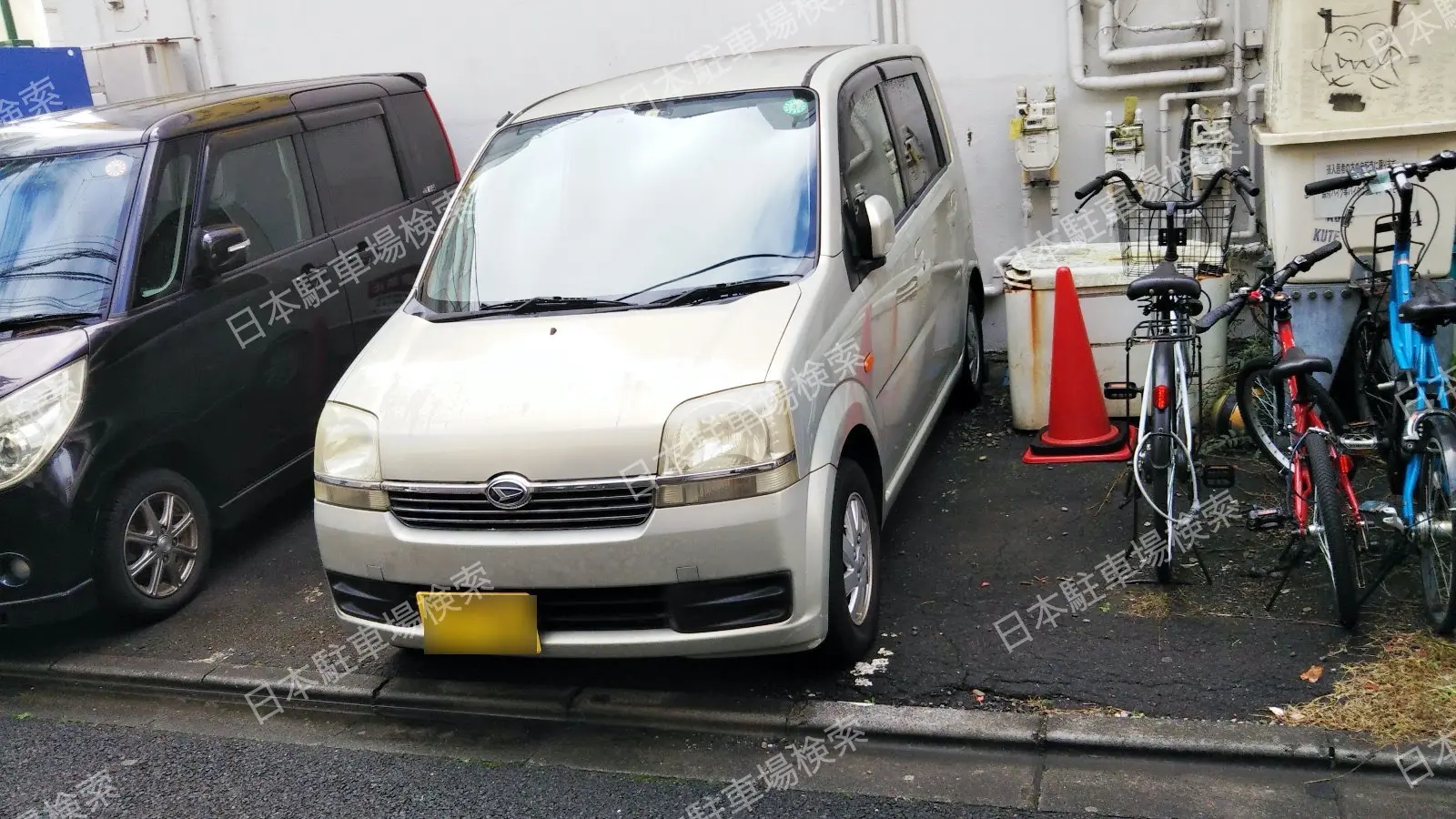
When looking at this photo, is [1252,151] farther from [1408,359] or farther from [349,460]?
[349,460]

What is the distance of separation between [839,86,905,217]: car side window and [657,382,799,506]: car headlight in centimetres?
123

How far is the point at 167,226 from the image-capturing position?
5.35 metres

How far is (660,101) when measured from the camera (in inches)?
195

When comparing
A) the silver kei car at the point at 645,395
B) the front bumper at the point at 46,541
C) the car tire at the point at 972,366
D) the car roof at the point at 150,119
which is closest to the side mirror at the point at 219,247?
the car roof at the point at 150,119

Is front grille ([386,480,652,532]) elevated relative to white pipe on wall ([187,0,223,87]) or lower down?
lower down

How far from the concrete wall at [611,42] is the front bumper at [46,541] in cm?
420

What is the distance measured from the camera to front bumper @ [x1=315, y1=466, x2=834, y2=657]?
11.9 feet

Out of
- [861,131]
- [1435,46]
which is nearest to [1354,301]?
[1435,46]

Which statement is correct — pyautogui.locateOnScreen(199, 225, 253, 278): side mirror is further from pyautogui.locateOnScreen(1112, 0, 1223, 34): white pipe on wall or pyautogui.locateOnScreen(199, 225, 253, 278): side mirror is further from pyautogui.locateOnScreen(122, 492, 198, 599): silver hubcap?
pyautogui.locateOnScreen(1112, 0, 1223, 34): white pipe on wall

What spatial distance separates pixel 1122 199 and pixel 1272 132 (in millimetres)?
1490

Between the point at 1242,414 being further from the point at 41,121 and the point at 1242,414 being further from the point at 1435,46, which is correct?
the point at 41,121

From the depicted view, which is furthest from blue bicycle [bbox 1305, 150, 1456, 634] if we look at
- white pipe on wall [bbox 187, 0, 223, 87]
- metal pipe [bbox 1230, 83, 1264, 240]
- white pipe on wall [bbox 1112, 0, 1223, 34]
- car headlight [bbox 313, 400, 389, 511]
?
white pipe on wall [bbox 187, 0, 223, 87]

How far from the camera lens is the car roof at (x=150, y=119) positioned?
5.47 metres

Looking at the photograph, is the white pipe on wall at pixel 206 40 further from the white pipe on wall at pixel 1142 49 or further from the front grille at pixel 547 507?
the front grille at pixel 547 507
